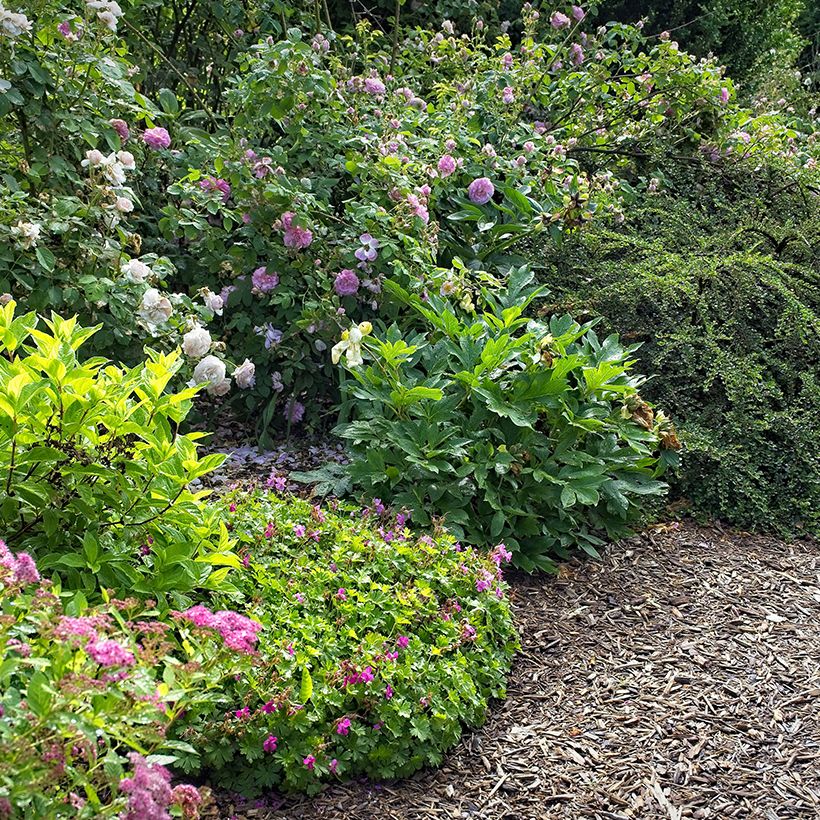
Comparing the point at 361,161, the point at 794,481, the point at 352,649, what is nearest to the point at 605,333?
the point at 794,481

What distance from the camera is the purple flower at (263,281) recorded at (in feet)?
12.4

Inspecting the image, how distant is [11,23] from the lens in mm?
2961

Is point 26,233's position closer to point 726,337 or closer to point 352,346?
point 352,346

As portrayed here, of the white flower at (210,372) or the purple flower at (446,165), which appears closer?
the white flower at (210,372)

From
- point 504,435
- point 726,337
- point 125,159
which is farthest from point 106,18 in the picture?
point 726,337

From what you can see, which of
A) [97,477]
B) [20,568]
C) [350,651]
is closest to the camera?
[20,568]

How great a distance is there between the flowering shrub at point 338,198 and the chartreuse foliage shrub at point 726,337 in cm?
29

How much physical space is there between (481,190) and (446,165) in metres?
0.23

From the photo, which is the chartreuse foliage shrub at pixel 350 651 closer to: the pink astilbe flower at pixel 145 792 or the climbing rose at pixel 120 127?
the pink astilbe flower at pixel 145 792

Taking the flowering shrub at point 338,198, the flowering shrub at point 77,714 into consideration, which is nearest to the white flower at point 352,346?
the flowering shrub at point 338,198

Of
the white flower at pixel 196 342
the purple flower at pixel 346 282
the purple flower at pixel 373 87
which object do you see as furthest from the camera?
the purple flower at pixel 373 87

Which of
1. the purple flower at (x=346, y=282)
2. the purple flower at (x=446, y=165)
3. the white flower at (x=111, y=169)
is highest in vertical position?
the purple flower at (x=446, y=165)

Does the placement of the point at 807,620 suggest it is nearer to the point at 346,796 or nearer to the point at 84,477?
the point at 346,796

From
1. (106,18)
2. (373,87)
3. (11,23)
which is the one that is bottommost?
(11,23)
